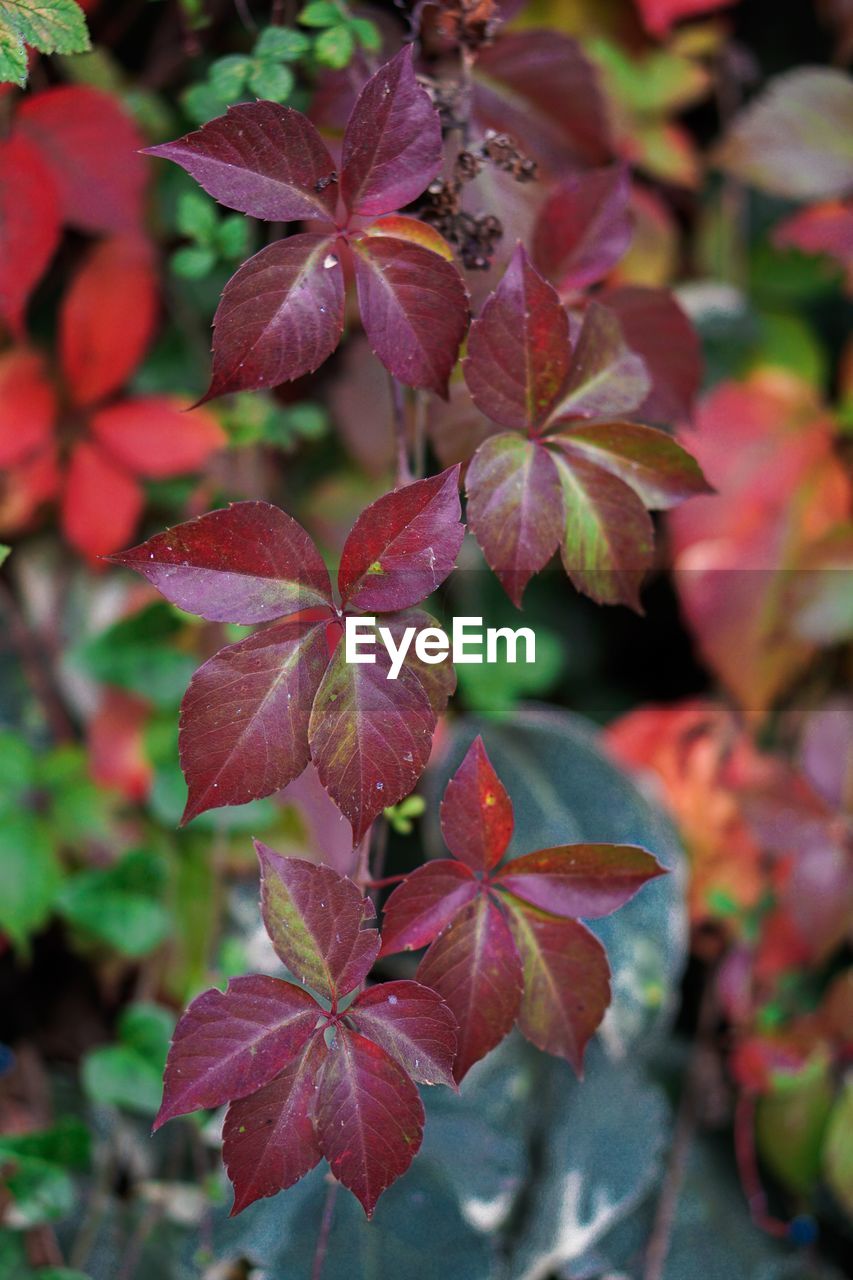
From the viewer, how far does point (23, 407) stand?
0.97 meters

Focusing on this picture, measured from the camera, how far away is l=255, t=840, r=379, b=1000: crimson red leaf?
1.49 ft

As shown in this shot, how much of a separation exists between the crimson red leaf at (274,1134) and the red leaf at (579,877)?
0.12 m

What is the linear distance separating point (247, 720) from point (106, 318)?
2.20 ft

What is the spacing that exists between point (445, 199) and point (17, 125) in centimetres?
49

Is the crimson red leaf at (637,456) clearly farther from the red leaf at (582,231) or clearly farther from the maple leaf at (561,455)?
the red leaf at (582,231)

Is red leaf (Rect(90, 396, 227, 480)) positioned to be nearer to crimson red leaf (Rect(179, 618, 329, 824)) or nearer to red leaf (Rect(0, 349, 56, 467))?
red leaf (Rect(0, 349, 56, 467))

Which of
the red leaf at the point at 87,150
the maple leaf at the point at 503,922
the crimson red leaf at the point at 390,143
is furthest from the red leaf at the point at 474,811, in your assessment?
the red leaf at the point at 87,150

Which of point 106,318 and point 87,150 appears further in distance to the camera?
point 106,318

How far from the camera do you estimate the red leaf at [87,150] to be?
0.86 meters

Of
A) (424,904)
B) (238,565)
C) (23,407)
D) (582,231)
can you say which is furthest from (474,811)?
(23,407)

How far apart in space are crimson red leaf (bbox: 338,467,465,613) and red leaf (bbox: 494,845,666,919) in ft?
0.46

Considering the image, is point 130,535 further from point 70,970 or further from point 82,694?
point 70,970

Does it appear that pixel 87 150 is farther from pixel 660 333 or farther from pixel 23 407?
pixel 660 333

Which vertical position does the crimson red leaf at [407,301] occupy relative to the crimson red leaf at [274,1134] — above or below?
above
